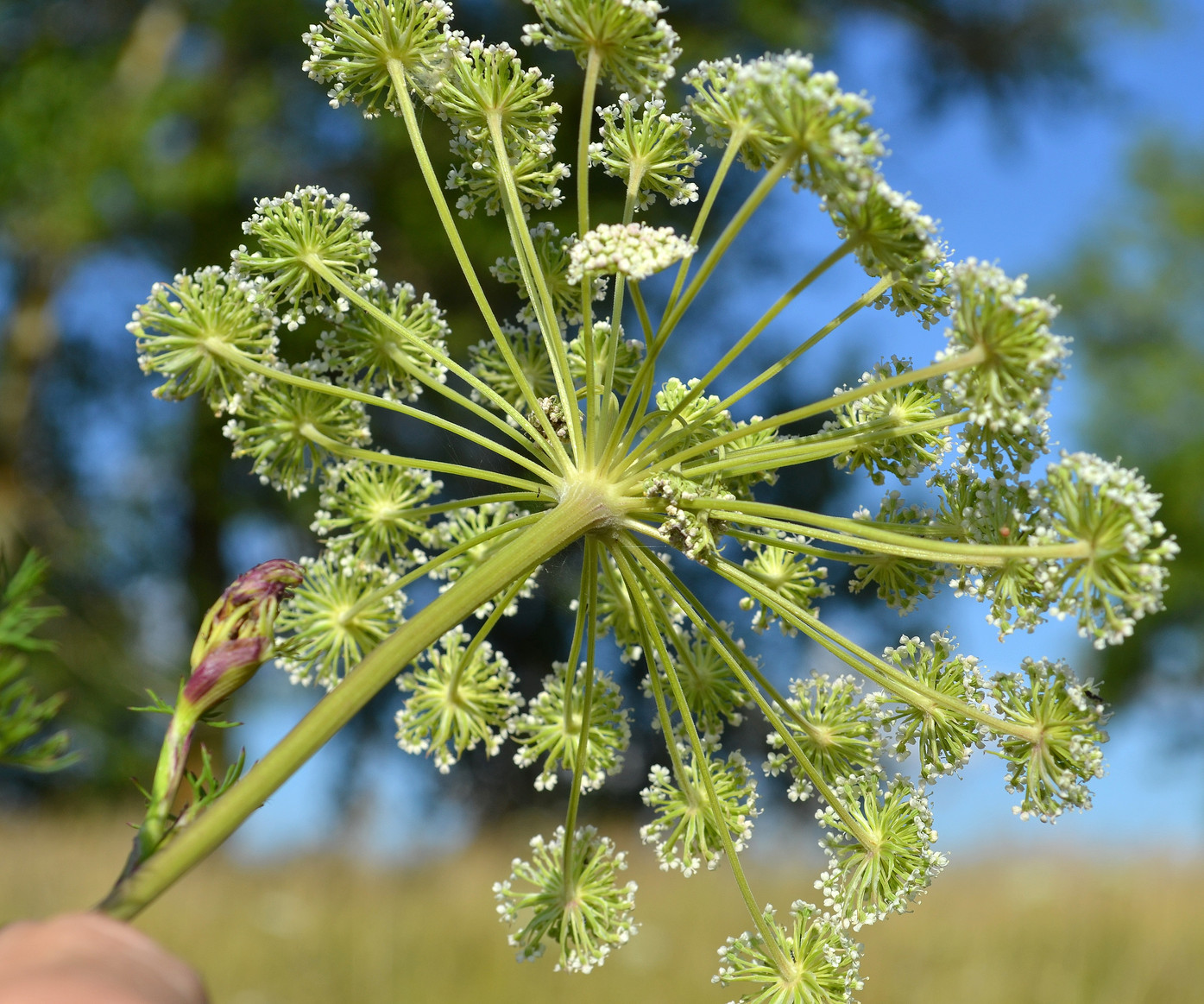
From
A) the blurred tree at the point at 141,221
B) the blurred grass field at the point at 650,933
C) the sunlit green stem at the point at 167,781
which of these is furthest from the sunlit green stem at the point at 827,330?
the blurred tree at the point at 141,221

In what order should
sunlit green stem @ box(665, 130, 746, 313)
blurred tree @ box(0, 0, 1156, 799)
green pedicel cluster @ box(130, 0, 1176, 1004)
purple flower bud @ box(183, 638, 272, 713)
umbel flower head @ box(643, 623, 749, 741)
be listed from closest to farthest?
purple flower bud @ box(183, 638, 272, 713), green pedicel cluster @ box(130, 0, 1176, 1004), sunlit green stem @ box(665, 130, 746, 313), umbel flower head @ box(643, 623, 749, 741), blurred tree @ box(0, 0, 1156, 799)

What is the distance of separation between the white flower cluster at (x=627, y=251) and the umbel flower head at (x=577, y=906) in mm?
899

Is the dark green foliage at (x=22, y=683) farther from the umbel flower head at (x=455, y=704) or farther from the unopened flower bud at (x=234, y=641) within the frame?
the umbel flower head at (x=455, y=704)

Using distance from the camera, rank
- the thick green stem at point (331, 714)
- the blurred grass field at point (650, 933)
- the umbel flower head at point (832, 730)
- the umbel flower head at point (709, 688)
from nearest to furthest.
A: the thick green stem at point (331, 714) → the umbel flower head at point (832, 730) → the umbel flower head at point (709, 688) → the blurred grass field at point (650, 933)

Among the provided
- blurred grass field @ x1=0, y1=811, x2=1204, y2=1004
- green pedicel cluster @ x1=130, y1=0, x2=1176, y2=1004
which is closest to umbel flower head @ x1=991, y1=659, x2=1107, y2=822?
green pedicel cluster @ x1=130, y1=0, x2=1176, y2=1004

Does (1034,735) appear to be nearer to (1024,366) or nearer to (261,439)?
(1024,366)

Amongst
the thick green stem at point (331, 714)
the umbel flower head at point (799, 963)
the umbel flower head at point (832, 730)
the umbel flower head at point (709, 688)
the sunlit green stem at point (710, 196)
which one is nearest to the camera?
the thick green stem at point (331, 714)

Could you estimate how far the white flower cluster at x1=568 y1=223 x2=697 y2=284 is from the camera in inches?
55.4

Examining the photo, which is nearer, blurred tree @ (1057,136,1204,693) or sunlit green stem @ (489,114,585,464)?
sunlit green stem @ (489,114,585,464)

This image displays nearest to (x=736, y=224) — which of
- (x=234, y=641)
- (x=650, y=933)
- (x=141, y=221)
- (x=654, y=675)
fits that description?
(x=654, y=675)

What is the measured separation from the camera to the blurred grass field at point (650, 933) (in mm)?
5879

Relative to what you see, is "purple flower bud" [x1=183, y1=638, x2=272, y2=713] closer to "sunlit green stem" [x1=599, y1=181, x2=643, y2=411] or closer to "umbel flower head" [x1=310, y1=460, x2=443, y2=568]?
"umbel flower head" [x1=310, y1=460, x2=443, y2=568]

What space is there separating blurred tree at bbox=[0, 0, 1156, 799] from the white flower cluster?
1023cm

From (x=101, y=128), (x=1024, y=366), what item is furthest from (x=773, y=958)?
(x=101, y=128)
